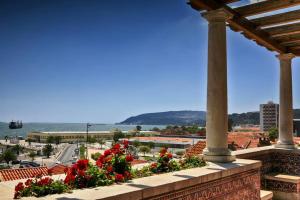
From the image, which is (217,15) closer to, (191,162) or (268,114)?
(191,162)

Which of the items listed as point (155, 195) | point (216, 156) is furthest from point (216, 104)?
point (155, 195)

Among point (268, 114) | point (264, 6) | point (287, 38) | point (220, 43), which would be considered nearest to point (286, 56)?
point (287, 38)

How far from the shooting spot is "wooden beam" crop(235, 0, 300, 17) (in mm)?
7409

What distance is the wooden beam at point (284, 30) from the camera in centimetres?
901

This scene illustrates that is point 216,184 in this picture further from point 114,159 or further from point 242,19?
point 242,19

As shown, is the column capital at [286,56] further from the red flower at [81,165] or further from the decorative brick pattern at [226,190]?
the red flower at [81,165]

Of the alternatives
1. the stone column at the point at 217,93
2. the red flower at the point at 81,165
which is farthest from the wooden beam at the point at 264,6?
the red flower at the point at 81,165

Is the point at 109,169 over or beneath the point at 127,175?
over

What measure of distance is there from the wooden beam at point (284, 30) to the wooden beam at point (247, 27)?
0.69 feet

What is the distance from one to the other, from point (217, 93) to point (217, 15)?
1.85 meters


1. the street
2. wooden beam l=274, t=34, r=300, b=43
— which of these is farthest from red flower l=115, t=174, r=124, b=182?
the street

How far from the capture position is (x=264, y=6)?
7.63 metres

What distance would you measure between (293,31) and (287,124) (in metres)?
3.68

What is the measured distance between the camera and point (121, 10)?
20.9 meters
